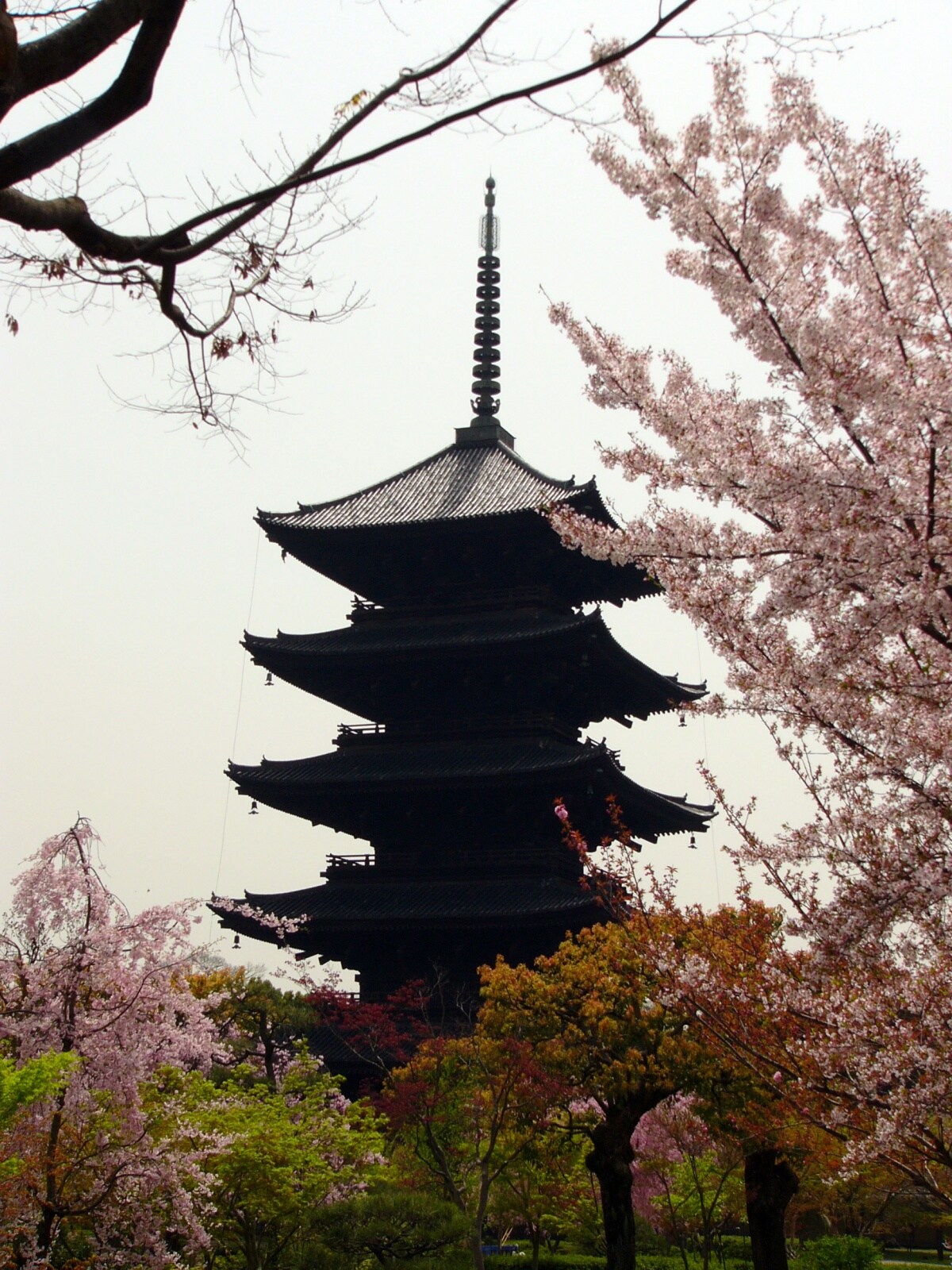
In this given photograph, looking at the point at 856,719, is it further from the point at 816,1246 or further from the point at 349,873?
the point at 349,873

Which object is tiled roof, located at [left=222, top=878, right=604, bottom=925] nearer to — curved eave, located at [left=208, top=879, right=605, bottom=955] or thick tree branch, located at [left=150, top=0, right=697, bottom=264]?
curved eave, located at [left=208, top=879, right=605, bottom=955]

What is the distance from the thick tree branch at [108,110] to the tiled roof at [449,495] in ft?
69.9

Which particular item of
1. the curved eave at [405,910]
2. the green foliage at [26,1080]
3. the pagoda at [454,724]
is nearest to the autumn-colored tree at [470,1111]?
the curved eave at [405,910]

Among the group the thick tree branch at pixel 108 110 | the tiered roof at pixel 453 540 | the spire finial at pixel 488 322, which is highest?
the spire finial at pixel 488 322

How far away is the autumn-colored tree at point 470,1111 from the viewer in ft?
53.0

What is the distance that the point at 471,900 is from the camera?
24391 millimetres

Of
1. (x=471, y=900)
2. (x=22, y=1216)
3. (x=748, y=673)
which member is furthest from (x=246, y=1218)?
(x=748, y=673)

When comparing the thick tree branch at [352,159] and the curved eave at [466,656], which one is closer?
the thick tree branch at [352,159]


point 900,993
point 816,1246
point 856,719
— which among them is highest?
point 856,719

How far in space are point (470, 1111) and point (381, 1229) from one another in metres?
3.48

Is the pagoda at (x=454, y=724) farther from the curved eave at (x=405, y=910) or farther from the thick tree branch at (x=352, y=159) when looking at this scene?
the thick tree branch at (x=352, y=159)

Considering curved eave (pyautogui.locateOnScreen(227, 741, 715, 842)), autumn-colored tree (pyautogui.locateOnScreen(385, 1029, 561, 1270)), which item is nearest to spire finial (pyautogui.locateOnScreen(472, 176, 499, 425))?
curved eave (pyautogui.locateOnScreen(227, 741, 715, 842))

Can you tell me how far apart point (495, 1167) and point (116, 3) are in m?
17.5

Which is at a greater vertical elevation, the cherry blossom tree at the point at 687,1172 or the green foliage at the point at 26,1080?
the green foliage at the point at 26,1080
